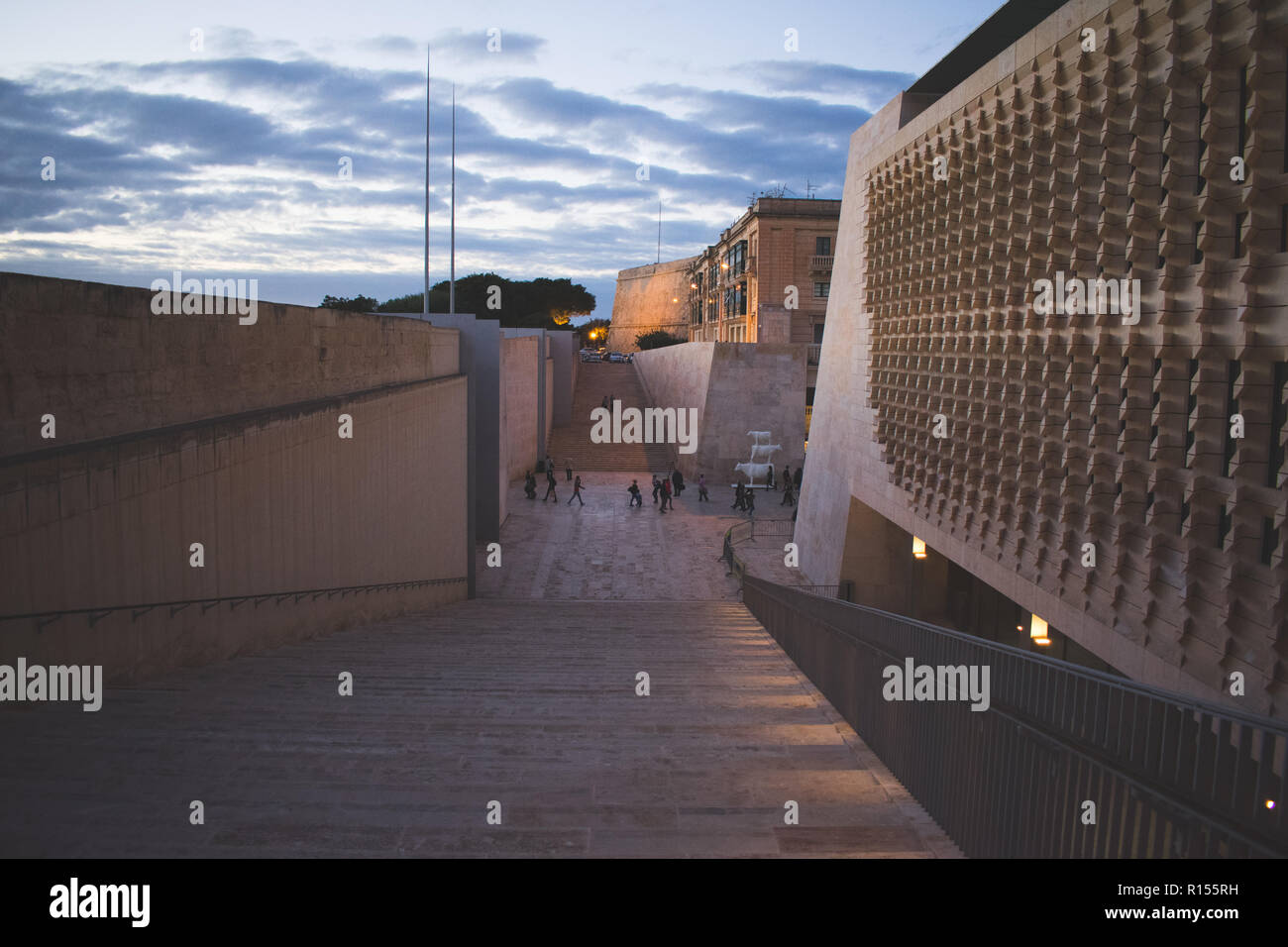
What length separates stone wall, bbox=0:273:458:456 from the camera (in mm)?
5531

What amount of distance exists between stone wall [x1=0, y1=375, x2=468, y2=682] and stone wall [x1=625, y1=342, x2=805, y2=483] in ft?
57.7

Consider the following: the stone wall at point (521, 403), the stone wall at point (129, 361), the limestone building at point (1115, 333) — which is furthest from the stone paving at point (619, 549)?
the stone wall at point (129, 361)

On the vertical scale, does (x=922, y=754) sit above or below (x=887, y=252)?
below

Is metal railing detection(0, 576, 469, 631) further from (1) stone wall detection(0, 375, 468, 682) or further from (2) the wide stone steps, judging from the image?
(2) the wide stone steps

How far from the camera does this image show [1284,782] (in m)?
2.71

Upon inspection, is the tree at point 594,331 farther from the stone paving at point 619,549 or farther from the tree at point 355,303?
the stone paving at point 619,549

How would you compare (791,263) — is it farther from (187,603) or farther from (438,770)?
(438,770)

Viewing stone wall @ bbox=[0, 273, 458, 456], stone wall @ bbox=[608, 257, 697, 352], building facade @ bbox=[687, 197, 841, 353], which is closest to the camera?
stone wall @ bbox=[0, 273, 458, 456]

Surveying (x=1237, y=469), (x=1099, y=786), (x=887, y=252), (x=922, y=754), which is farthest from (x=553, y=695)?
(x=887, y=252)

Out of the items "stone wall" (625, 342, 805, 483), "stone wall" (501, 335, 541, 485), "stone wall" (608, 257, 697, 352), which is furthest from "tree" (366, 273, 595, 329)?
"stone wall" (625, 342, 805, 483)

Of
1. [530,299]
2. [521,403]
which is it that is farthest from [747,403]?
[530,299]

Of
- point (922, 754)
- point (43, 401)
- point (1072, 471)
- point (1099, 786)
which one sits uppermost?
point (43, 401)

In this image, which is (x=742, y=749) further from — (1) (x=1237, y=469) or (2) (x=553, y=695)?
(1) (x=1237, y=469)

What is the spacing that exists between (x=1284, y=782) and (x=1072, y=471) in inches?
255
